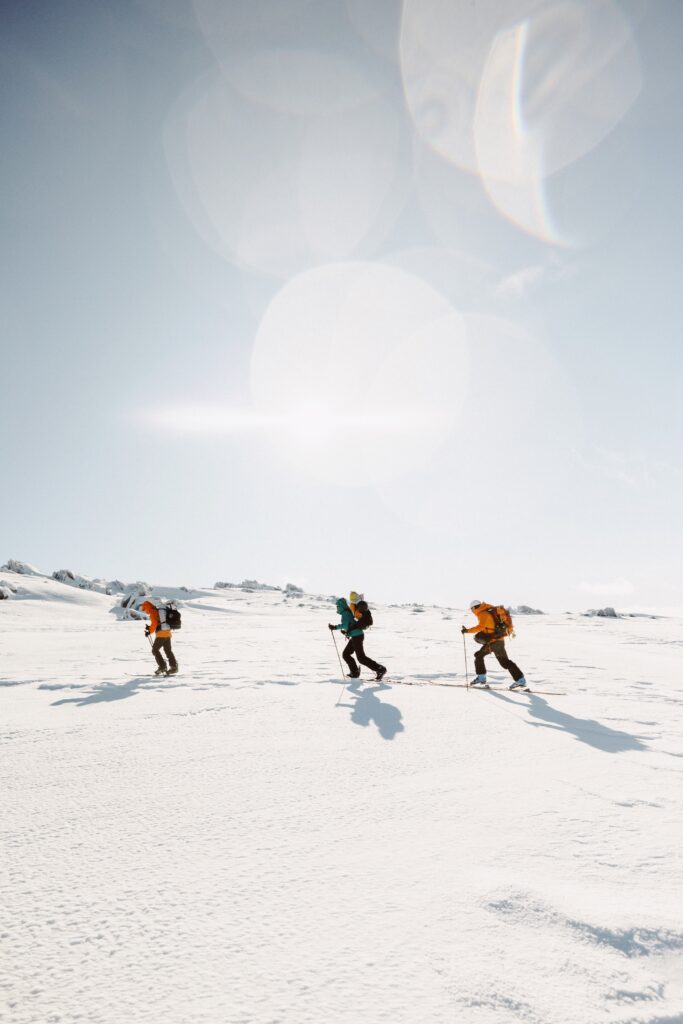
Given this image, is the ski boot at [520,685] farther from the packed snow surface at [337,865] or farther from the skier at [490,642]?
the packed snow surface at [337,865]

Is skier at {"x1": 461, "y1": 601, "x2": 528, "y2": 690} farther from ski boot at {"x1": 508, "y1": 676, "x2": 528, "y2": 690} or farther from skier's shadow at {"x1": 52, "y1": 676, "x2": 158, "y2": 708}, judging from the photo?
skier's shadow at {"x1": 52, "y1": 676, "x2": 158, "y2": 708}

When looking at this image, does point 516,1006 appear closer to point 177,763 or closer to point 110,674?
point 177,763

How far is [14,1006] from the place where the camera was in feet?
6.21

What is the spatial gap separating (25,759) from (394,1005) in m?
4.31

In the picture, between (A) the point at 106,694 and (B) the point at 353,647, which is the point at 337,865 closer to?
(A) the point at 106,694

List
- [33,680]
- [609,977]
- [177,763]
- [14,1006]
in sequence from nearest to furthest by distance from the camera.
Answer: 1. [14,1006]
2. [609,977]
3. [177,763]
4. [33,680]

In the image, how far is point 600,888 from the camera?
278cm

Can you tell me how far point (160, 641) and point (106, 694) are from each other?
2850 mm

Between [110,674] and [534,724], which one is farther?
[110,674]

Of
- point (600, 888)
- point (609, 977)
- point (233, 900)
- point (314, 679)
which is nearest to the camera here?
point (609, 977)

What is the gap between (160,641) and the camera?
10.8 meters

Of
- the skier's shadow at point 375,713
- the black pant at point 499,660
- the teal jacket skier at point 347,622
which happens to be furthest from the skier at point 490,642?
the skier's shadow at point 375,713

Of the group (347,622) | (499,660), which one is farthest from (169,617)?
(499,660)

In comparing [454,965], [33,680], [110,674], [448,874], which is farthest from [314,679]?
[454,965]
